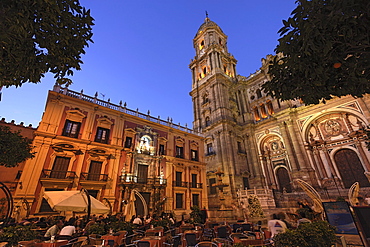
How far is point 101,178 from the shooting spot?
46.4 feet

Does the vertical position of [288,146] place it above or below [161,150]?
above

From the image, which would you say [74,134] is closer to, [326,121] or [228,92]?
[228,92]

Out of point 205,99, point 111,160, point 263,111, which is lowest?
point 111,160

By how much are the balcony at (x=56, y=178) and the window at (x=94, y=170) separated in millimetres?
1123

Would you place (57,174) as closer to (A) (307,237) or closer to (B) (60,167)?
(B) (60,167)

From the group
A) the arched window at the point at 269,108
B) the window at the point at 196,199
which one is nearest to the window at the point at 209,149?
the window at the point at 196,199

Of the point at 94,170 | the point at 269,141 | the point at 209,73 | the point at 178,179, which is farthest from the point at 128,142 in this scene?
the point at 209,73

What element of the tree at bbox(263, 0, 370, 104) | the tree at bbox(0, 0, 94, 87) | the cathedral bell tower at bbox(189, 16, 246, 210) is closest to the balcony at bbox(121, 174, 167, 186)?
the cathedral bell tower at bbox(189, 16, 246, 210)

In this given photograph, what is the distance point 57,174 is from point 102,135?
4450mm

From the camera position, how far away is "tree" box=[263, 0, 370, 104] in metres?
3.47

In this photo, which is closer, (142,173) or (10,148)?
(10,148)

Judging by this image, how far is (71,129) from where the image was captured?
1431 cm

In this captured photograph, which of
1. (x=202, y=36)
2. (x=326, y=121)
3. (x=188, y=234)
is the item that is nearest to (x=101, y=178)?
(x=188, y=234)

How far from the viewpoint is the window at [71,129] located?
1399cm
